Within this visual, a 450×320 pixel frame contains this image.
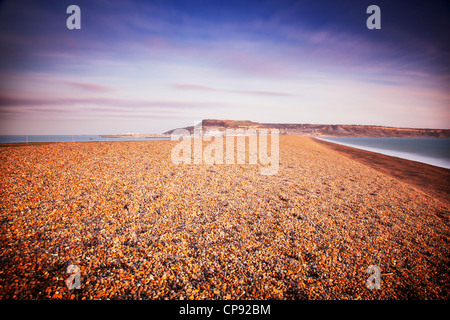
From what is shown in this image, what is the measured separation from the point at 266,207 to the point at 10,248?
6829 mm

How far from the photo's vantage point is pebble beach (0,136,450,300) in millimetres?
3477

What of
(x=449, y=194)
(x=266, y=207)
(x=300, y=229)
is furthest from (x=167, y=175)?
(x=449, y=194)

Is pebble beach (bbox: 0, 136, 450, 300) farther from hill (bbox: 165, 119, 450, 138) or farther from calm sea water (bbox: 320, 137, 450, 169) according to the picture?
hill (bbox: 165, 119, 450, 138)

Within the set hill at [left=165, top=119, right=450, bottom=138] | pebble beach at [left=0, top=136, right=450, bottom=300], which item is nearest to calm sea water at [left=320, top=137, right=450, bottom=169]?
pebble beach at [left=0, top=136, right=450, bottom=300]

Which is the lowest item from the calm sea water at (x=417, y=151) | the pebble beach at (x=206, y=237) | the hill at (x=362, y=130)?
the pebble beach at (x=206, y=237)

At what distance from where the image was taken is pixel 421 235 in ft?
18.9

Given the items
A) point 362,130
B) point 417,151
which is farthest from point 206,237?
point 362,130

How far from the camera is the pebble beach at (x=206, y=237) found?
137 inches

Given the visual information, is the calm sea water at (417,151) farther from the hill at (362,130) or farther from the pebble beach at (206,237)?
the hill at (362,130)

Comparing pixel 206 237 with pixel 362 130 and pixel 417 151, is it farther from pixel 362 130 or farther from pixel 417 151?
pixel 362 130

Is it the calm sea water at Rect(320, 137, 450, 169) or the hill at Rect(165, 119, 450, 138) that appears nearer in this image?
the calm sea water at Rect(320, 137, 450, 169)

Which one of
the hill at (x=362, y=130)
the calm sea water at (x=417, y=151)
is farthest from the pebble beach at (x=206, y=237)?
the hill at (x=362, y=130)

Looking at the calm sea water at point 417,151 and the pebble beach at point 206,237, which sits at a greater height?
the calm sea water at point 417,151

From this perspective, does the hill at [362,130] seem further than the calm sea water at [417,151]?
Yes
